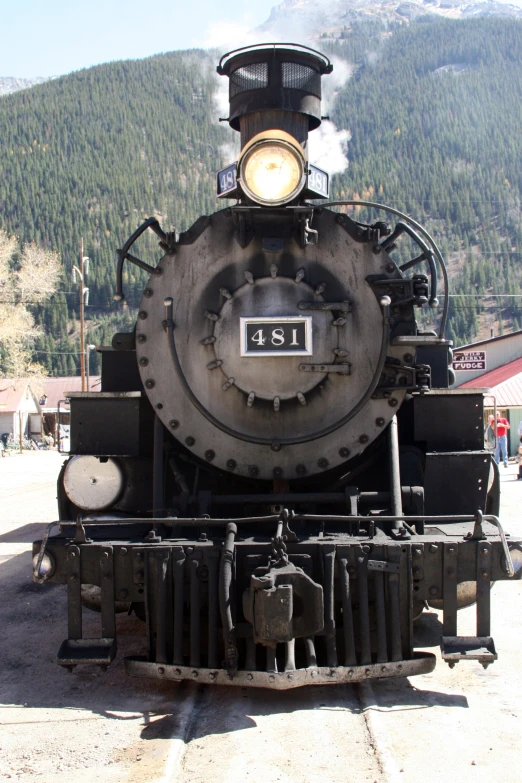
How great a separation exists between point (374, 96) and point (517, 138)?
27368 millimetres

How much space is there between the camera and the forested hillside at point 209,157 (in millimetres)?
87312

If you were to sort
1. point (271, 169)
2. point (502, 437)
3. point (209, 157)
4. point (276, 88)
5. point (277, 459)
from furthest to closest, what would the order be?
point (209, 157)
point (502, 437)
point (276, 88)
point (277, 459)
point (271, 169)

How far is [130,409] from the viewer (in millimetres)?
4742

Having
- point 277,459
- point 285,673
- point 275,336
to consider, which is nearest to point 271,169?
point 275,336

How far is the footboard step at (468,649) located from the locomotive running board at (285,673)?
0.28 ft

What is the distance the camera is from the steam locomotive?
12.4 feet

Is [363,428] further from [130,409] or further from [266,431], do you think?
[130,409]

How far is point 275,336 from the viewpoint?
14.3 feet

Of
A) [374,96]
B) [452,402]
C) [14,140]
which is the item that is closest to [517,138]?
[374,96]

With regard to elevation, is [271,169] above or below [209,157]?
below

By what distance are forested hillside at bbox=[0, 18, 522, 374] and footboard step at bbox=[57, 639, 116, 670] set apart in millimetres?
60689

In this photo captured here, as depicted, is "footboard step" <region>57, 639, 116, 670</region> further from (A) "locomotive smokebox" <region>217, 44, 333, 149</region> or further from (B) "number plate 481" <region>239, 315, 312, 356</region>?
(A) "locomotive smokebox" <region>217, 44, 333, 149</region>

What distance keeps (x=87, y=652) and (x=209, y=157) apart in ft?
411

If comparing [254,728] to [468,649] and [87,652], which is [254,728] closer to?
[87,652]
